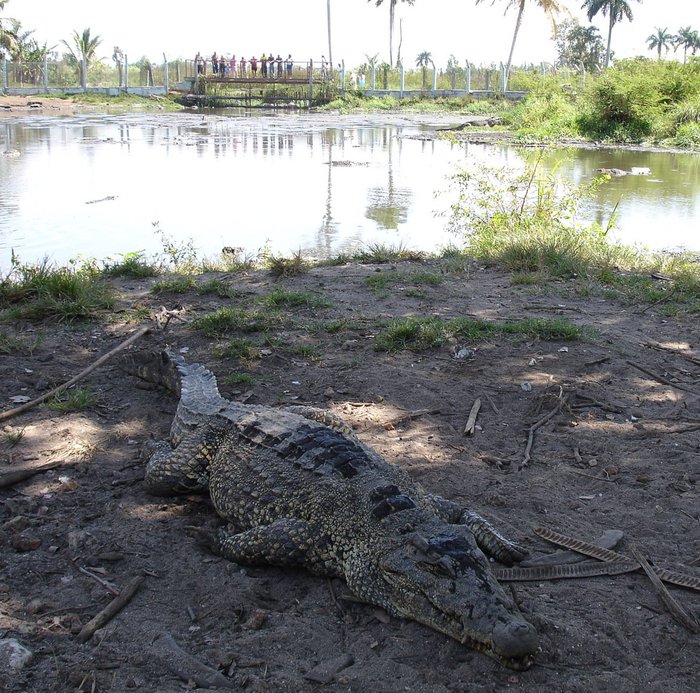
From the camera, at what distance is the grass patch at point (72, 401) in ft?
15.5

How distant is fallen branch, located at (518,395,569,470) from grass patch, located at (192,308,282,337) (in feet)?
8.54

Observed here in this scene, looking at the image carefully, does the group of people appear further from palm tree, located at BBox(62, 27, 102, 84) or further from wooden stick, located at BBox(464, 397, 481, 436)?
wooden stick, located at BBox(464, 397, 481, 436)

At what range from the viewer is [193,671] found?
2.61 m

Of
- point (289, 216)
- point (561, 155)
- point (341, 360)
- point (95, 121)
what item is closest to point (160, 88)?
point (95, 121)

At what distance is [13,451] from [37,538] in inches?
39.2

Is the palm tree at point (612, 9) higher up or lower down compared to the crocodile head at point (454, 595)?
higher up

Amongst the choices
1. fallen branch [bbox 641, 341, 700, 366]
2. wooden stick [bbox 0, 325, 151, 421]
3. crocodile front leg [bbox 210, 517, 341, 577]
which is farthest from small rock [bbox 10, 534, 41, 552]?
fallen branch [bbox 641, 341, 700, 366]

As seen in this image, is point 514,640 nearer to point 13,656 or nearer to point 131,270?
point 13,656

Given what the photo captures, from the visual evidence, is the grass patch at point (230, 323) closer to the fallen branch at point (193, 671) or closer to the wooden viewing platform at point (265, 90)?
the fallen branch at point (193, 671)

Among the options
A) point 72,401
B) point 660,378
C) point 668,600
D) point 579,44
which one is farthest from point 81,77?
point 668,600

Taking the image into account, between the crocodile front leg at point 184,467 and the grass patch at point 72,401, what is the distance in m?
1.07

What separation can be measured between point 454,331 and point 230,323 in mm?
1978

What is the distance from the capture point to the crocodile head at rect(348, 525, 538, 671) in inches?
99.0

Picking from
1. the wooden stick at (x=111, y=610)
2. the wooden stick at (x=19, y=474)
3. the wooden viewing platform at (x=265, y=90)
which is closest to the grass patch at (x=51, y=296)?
the wooden stick at (x=19, y=474)
